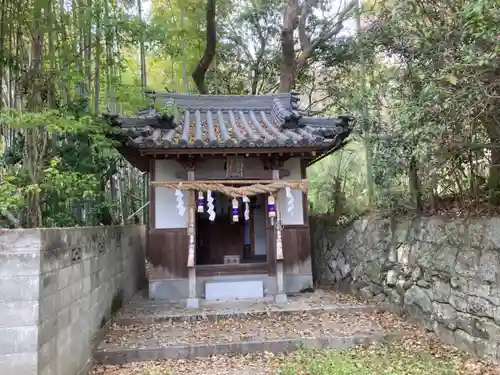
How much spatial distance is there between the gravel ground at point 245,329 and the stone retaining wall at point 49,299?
59cm

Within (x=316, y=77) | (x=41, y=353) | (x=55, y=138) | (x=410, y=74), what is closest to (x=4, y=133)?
(x=55, y=138)

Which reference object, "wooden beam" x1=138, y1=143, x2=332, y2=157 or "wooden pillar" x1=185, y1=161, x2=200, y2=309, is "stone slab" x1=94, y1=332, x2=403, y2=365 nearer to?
"wooden pillar" x1=185, y1=161, x2=200, y2=309

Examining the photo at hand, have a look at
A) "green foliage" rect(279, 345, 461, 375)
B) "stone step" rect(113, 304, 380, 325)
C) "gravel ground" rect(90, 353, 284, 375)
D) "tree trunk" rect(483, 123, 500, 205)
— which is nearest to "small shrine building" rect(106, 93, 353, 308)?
"stone step" rect(113, 304, 380, 325)

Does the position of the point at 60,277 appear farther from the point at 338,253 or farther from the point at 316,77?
the point at 316,77

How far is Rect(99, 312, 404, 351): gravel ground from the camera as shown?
529 cm

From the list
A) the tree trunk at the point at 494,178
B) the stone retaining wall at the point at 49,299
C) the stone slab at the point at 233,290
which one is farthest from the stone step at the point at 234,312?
the tree trunk at the point at 494,178

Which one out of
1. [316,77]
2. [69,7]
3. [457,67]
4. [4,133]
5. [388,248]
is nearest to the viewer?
[457,67]

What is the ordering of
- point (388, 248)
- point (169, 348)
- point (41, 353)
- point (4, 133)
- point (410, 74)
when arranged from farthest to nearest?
point (388, 248), point (4, 133), point (169, 348), point (410, 74), point (41, 353)

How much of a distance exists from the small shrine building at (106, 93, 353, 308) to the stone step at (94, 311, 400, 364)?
1.02 m

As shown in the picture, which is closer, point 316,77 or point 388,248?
point 388,248

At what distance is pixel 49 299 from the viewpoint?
3318mm

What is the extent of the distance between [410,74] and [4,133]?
5276mm

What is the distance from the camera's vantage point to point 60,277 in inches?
142

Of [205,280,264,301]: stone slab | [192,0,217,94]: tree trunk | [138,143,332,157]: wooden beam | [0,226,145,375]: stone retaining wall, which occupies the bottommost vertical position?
[205,280,264,301]: stone slab
